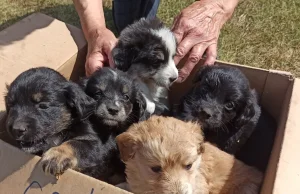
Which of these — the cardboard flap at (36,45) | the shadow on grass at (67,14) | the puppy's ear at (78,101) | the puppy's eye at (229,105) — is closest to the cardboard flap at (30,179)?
the puppy's ear at (78,101)

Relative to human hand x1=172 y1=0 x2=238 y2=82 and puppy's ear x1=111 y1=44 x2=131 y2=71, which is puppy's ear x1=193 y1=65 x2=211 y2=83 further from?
puppy's ear x1=111 y1=44 x2=131 y2=71

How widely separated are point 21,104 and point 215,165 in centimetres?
137

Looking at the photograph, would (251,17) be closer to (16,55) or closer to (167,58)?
(167,58)

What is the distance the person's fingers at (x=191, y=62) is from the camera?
3707mm

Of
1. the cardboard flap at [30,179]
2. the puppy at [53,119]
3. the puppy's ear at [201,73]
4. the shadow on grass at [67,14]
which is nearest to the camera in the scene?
the cardboard flap at [30,179]

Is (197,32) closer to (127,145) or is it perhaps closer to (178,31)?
(178,31)

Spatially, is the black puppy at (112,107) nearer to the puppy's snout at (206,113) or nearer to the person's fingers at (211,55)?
the puppy's snout at (206,113)

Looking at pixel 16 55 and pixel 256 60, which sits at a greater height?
pixel 16 55

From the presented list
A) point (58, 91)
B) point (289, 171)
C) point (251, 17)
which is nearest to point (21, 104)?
point (58, 91)

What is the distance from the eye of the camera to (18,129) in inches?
109

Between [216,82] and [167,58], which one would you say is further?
[167,58]

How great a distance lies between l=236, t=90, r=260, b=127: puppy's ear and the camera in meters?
3.34

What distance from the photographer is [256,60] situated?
17.2 ft

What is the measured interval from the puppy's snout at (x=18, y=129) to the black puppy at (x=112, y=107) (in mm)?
552
